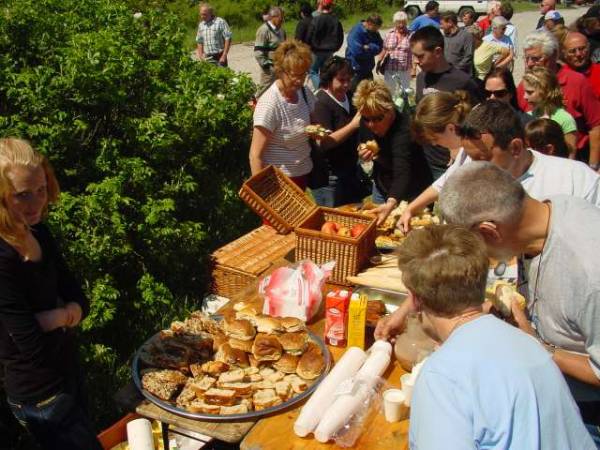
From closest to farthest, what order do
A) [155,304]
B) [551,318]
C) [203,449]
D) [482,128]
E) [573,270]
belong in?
[573,270], [551,318], [203,449], [482,128], [155,304]

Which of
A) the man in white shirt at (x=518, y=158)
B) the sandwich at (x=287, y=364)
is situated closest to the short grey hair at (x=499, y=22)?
the man in white shirt at (x=518, y=158)

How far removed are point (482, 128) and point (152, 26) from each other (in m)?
4.30

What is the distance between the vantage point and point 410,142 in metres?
4.66

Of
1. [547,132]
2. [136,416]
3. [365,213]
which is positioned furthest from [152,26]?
[136,416]

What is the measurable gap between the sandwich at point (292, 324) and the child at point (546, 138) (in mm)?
2132

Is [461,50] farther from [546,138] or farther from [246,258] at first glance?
[246,258]

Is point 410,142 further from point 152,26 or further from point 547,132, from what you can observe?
point 152,26

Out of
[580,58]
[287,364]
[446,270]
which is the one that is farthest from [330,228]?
[580,58]

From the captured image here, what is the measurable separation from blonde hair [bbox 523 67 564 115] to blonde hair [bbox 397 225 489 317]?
10.9 feet

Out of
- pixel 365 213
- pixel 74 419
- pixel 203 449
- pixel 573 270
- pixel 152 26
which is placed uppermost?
pixel 152 26

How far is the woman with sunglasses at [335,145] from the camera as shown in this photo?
16.7ft

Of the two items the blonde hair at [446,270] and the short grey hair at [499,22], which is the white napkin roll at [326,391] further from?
the short grey hair at [499,22]

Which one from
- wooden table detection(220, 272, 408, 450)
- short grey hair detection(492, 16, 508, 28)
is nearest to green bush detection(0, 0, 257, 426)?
wooden table detection(220, 272, 408, 450)

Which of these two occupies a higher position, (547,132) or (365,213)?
(547,132)
